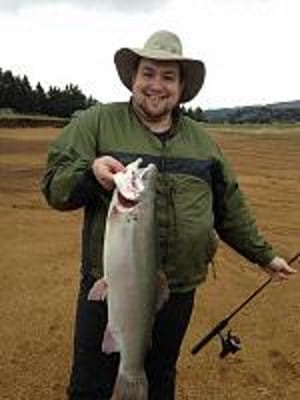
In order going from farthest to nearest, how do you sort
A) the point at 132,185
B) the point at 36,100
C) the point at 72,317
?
the point at 36,100
the point at 72,317
the point at 132,185

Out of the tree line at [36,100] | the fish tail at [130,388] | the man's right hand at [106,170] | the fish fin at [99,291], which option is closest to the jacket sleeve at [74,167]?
the man's right hand at [106,170]

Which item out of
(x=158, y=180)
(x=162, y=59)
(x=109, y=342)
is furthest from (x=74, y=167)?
(x=109, y=342)

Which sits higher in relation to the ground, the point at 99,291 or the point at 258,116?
the point at 99,291

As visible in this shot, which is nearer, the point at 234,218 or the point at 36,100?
the point at 234,218

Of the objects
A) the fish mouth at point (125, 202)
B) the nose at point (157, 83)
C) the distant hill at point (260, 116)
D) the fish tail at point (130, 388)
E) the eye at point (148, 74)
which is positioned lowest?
the distant hill at point (260, 116)

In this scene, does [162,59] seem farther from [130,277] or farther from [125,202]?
[130,277]

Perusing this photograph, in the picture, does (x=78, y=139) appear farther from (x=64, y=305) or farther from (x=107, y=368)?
(x=64, y=305)

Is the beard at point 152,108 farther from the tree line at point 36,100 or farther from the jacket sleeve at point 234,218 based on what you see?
the tree line at point 36,100

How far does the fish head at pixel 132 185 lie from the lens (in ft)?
12.7

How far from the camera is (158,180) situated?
4.36 metres

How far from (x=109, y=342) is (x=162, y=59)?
1.42m

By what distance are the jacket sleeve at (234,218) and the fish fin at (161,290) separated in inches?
29.3

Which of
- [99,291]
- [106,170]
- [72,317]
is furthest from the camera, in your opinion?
[72,317]

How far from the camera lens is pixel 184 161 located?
449 cm
